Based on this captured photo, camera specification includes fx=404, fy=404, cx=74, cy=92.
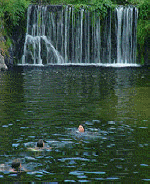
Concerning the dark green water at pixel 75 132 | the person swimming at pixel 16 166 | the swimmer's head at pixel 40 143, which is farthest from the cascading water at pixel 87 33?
the person swimming at pixel 16 166

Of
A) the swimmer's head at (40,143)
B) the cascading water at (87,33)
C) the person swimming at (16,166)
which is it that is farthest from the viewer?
the cascading water at (87,33)

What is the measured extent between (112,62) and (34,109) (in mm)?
27022

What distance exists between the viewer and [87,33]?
139ft

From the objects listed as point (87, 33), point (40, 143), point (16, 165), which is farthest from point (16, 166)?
point (87, 33)

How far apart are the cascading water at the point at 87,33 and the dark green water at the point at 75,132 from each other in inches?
781

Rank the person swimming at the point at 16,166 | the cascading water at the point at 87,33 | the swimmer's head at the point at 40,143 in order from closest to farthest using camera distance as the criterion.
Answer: the person swimming at the point at 16,166
the swimmer's head at the point at 40,143
the cascading water at the point at 87,33

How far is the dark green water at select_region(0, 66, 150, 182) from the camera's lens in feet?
29.2

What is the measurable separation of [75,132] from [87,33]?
103ft

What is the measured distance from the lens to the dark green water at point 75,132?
8.90m

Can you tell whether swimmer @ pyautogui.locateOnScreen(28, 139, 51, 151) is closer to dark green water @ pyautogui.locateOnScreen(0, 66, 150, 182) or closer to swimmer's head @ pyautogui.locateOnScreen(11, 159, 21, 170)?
dark green water @ pyautogui.locateOnScreen(0, 66, 150, 182)

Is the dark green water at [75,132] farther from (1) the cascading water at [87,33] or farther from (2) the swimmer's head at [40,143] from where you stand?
(1) the cascading water at [87,33]

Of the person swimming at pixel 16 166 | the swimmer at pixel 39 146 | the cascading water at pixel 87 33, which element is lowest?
the person swimming at pixel 16 166

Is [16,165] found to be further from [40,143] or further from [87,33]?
[87,33]

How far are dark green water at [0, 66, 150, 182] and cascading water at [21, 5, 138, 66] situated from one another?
19832 mm
